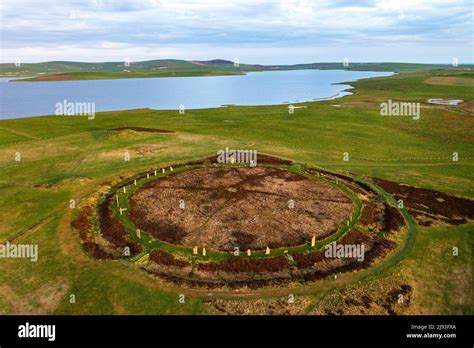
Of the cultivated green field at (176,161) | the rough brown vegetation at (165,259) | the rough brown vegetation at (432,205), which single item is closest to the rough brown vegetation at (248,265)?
the rough brown vegetation at (165,259)

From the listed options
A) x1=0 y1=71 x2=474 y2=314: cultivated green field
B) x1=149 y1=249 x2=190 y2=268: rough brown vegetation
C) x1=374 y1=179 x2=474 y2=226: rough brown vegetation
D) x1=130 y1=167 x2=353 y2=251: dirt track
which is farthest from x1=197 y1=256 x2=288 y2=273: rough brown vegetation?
x1=374 y1=179 x2=474 y2=226: rough brown vegetation

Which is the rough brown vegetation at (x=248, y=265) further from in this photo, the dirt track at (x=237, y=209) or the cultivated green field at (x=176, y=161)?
the cultivated green field at (x=176, y=161)

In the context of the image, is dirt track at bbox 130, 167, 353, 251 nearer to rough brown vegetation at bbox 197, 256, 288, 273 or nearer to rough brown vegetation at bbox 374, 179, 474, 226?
rough brown vegetation at bbox 197, 256, 288, 273

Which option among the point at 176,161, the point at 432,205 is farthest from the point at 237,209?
the point at 432,205

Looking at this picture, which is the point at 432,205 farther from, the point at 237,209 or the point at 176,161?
the point at 176,161
